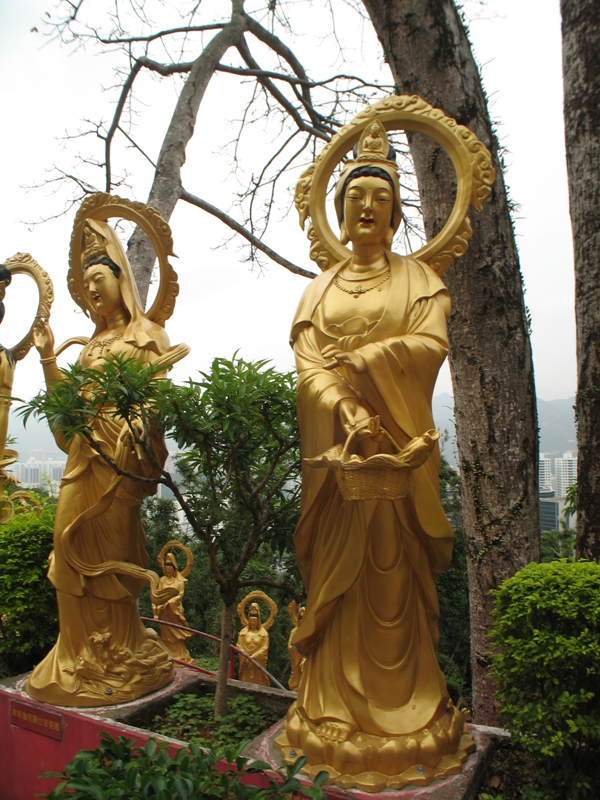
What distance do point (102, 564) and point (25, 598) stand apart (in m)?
1.07

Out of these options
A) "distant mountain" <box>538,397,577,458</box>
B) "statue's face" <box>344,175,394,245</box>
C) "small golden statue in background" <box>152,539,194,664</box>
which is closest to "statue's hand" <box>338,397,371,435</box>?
"statue's face" <box>344,175,394,245</box>

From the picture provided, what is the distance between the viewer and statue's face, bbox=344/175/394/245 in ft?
9.56

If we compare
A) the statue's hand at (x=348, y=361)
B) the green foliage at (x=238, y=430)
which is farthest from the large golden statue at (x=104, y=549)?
the statue's hand at (x=348, y=361)

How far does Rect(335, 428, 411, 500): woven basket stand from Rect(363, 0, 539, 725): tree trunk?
1978 millimetres

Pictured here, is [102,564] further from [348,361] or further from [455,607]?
[455,607]

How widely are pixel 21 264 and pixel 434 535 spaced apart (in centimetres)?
391

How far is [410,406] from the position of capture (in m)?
2.71

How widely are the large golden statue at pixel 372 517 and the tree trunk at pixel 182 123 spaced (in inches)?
179

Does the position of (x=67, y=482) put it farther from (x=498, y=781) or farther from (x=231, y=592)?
(x=498, y=781)

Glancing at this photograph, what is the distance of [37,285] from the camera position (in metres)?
4.80

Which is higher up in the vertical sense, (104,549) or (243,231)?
(243,231)

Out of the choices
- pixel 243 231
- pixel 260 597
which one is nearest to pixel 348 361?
pixel 260 597

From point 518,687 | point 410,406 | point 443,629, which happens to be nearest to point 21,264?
point 410,406

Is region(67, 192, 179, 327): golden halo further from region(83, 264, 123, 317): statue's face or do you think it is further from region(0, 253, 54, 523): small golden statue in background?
region(0, 253, 54, 523): small golden statue in background
